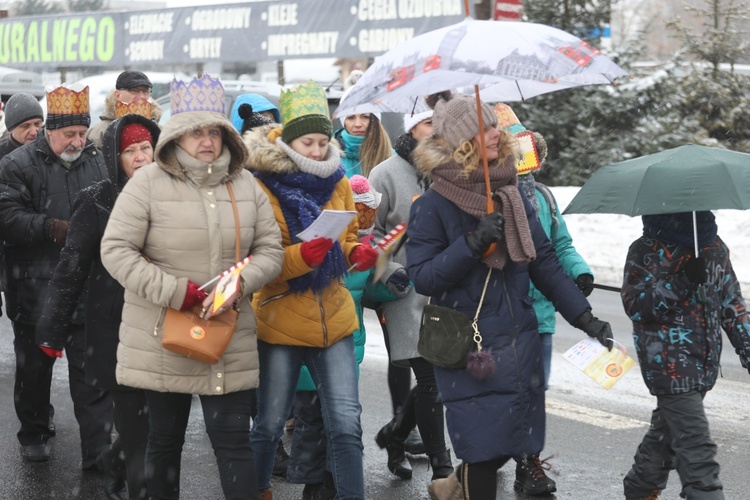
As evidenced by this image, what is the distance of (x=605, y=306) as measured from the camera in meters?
11.6

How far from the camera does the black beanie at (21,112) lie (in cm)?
728

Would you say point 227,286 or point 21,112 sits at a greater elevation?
point 21,112

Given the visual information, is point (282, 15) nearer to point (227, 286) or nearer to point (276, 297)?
point (276, 297)

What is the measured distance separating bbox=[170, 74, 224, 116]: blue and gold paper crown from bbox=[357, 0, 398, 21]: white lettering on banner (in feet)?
50.2

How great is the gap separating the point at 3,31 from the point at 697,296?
2677cm

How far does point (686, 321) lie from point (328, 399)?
Answer: 1.57m

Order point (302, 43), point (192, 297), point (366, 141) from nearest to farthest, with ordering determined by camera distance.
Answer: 1. point (192, 297)
2. point (366, 141)
3. point (302, 43)

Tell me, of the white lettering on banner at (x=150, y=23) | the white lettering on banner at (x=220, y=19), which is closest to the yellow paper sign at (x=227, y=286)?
the white lettering on banner at (x=220, y=19)

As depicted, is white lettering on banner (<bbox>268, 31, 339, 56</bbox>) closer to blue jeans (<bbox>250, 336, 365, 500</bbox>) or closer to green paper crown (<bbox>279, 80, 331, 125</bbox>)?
green paper crown (<bbox>279, 80, 331, 125</bbox>)

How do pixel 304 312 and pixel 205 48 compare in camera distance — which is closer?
pixel 304 312

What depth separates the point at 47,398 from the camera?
6.37 meters

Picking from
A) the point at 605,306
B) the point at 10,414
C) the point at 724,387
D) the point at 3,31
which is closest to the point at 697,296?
the point at 724,387

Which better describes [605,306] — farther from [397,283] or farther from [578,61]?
[578,61]

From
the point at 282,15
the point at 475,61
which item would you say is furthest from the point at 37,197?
the point at 282,15
